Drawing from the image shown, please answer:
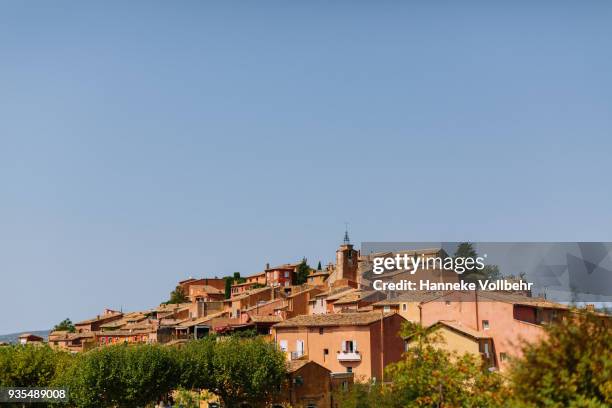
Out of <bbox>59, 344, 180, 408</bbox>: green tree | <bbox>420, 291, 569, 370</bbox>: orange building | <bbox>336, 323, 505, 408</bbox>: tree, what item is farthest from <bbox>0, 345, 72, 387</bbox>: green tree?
<bbox>336, 323, 505, 408</bbox>: tree

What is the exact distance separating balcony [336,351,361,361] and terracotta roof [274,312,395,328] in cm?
214

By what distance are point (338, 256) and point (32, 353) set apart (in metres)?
64.5

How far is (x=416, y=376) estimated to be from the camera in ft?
104

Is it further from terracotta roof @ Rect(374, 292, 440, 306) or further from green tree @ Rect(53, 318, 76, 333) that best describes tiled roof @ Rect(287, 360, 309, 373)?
green tree @ Rect(53, 318, 76, 333)

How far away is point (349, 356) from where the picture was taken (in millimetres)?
62188

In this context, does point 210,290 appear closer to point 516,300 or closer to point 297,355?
point 297,355

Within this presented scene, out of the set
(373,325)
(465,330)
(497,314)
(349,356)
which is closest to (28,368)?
(349,356)

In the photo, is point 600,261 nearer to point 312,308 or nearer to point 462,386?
point 312,308

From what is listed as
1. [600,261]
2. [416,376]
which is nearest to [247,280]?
[600,261]

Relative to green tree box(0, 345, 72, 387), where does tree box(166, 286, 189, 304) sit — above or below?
above

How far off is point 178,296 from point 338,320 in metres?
84.7

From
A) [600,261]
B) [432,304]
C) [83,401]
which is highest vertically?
[600,261]

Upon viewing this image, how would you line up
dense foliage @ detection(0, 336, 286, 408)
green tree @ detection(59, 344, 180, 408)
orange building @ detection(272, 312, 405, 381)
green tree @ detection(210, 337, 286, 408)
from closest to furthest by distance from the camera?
green tree @ detection(59, 344, 180, 408), dense foliage @ detection(0, 336, 286, 408), green tree @ detection(210, 337, 286, 408), orange building @ detection(272, 312, 405, 381)

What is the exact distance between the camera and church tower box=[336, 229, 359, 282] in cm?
12012
